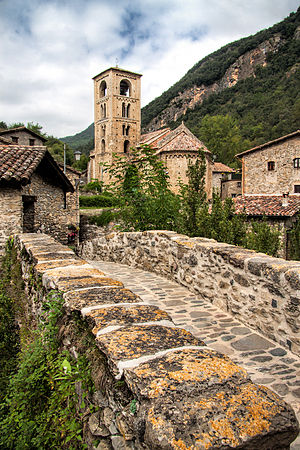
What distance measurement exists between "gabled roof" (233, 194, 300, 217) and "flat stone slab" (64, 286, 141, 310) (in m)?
14.7

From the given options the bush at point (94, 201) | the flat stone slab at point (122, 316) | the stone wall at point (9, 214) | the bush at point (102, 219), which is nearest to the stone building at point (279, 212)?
the bush at point (102, 219)

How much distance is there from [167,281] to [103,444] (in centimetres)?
445

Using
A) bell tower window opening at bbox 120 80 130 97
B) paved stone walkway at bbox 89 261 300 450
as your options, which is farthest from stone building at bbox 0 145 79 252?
bell tower window opening at bbox 120 80 130 97

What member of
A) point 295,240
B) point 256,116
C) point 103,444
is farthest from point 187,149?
point 256,116

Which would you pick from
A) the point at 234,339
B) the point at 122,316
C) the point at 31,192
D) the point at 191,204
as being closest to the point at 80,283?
the point at 122,316

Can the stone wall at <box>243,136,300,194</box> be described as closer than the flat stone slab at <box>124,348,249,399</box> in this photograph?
No

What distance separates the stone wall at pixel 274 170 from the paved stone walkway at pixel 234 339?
2085cm

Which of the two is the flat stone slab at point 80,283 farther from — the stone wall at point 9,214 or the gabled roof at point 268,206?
the gabled roof at point 268,206

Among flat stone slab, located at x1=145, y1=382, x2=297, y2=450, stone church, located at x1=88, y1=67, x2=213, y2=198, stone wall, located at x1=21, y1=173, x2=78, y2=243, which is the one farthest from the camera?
stone church, located at x1=88, y1=67, x2=213, y2=198

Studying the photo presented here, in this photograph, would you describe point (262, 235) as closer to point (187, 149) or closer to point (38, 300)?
point (38, 300)

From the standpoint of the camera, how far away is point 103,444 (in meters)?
1.56

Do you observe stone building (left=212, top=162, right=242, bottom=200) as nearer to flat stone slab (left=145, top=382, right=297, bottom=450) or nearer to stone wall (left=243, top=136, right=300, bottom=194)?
stone wall (left=243, top=136, right=300, bottom=194)

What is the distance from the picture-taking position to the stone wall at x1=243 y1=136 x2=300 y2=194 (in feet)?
76.3

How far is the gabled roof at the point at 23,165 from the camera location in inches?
327
